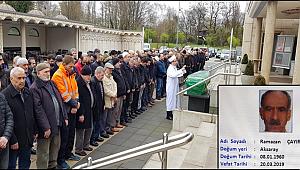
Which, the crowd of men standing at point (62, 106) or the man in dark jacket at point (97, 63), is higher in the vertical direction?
the man in dark jacket at point (97, 63)

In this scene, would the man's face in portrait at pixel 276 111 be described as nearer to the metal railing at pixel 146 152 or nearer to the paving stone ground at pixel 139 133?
the metal railing at pixel 146 152

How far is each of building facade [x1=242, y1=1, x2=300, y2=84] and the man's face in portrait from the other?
6.29 metres

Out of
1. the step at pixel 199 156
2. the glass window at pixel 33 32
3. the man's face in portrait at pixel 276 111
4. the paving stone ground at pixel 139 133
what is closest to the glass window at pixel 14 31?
the glass window at pixel 33 32

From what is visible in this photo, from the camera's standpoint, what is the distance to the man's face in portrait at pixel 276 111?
3.62 metres

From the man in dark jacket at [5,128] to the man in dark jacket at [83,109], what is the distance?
62.1 inches

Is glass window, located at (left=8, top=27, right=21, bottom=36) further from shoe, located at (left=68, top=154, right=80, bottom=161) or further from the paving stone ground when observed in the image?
shoe, located at (left=68, top=154, right=80, bottom=161)

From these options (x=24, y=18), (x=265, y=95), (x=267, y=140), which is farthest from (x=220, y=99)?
(x=24, y=18)

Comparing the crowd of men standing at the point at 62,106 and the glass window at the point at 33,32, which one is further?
the glass window at the point at 33,32

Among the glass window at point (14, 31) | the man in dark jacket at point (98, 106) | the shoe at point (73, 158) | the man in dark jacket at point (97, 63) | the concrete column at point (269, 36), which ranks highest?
the glass window at point (14, 31)

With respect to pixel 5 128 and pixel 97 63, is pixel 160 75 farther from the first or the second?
pixel 5 128

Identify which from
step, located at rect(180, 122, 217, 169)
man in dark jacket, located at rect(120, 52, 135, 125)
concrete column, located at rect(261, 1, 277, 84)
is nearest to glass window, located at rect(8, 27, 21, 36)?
man in dark jacket, located at rect(120, 52, 135, 125)

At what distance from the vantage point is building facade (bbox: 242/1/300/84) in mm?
10211

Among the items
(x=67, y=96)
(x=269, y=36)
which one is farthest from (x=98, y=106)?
(x=269, y=36)

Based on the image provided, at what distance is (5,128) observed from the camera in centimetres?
361
